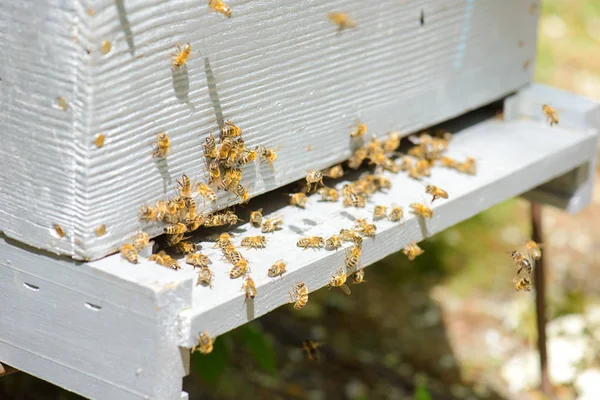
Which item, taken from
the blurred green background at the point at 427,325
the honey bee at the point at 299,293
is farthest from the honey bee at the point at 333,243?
the blurred green background at the point at 427,325

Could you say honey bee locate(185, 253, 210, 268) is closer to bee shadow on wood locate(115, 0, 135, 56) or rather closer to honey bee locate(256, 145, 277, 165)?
honey bee locate(256, 145, 277, 165)

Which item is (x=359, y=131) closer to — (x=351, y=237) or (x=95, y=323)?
(x=351, y=237)

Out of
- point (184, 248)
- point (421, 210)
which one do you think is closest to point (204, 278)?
point (184, 248)

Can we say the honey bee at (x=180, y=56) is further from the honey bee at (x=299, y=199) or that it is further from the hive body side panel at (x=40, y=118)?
the honey bee at (x=299, y=199)

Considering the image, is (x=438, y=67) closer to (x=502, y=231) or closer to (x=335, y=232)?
(x=335, y=232)

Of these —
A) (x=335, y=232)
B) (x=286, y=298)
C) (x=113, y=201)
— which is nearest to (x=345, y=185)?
(x=335, y=232)
